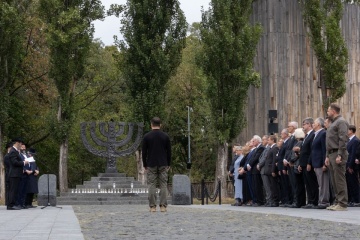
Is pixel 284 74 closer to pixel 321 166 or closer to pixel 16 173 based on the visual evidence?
pixel 16 173

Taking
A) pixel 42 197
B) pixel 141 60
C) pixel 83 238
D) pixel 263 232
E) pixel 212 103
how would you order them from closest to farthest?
pixel 83 238 < pixel 263 232 < pixel 42 197 < pixel 212 103 < pixel 141 60

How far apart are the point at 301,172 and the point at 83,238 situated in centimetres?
920

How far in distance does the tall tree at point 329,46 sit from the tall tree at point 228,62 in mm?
2581

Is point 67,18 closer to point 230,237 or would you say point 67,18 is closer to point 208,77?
point 208,77

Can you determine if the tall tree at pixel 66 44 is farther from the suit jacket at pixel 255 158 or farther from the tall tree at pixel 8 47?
the suit jacket at pixel 255 158

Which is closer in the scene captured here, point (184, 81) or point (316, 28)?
point (316, 28)

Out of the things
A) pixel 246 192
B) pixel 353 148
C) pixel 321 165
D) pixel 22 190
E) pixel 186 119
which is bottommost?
pixel 246 192

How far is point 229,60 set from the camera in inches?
1447

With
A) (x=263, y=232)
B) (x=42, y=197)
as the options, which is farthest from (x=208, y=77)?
(x=263, y=232)

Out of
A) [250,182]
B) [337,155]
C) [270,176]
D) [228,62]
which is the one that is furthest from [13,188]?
[228,62]

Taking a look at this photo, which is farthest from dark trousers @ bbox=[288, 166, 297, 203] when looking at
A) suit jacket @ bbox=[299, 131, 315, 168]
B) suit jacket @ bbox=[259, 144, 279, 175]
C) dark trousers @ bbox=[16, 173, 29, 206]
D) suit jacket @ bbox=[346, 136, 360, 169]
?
dark trousers @ bbox=[16, 173, 29, 206]

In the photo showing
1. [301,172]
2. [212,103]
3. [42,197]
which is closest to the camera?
[301,172]

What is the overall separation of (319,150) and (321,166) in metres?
0.31

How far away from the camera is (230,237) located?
34.1 ft
